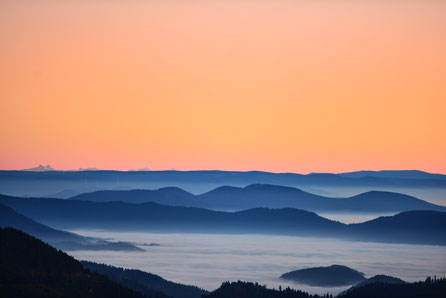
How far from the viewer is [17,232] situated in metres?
168

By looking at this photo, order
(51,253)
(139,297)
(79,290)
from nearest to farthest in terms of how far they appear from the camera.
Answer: (79,290), (51,253), (139,297)

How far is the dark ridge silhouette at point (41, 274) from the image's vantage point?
134625mm

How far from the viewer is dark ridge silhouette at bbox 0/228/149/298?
13462cm

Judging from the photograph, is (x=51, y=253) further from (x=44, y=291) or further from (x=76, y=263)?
(x=44, y=291)

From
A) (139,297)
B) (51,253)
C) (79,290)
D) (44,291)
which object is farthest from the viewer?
(139,297)

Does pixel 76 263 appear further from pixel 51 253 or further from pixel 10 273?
pixel 10 273

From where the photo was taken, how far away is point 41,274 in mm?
148000

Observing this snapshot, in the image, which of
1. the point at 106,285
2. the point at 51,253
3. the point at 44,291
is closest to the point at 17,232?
the point at 51,253

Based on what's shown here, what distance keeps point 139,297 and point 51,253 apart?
2320cm

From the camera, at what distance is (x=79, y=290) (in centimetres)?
14725

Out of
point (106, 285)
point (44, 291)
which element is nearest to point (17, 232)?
point (106, 285)

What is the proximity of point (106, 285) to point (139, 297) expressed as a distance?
42.2 ft

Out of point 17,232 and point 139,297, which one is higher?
point 17,232

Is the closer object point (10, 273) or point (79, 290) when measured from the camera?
point (10, 273)
